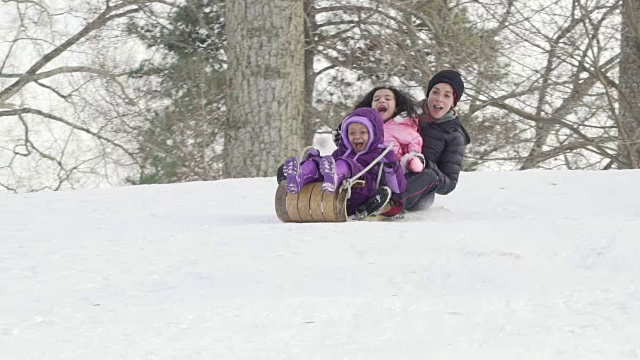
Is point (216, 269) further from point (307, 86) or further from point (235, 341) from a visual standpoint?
point (307, 86)

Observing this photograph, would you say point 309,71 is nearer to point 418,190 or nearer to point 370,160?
point 418,190

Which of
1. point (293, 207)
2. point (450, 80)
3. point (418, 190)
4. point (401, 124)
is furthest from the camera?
point (450, 80)

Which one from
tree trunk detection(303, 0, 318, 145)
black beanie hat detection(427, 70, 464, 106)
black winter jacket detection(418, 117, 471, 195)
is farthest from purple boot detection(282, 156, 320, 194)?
tree trunk detection(303, 0, 318, 145)

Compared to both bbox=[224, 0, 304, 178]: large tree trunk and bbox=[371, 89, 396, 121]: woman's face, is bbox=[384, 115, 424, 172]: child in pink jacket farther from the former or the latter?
bbox=[224, 0, 304, 178]: large tree trunk

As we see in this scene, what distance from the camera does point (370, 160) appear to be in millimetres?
5242

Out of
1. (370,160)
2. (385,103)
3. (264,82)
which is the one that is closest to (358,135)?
(370,160)

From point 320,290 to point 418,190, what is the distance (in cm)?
225

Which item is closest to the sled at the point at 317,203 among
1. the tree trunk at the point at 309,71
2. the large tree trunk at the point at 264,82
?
the large tree trunk at the point at 264,82

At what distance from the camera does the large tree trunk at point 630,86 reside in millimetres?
11945

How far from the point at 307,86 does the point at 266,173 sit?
9.29 feet

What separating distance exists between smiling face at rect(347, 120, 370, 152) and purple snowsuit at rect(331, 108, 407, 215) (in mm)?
19

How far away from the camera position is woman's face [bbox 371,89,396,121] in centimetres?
573

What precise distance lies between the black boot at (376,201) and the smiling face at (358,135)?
0.24 m

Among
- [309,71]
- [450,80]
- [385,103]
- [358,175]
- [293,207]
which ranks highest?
[309,71]
